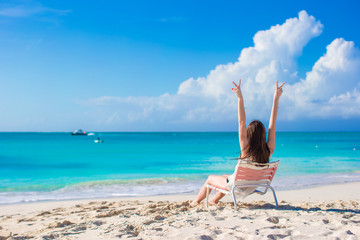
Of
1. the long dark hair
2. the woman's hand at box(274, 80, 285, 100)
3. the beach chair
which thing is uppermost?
the woman's hand at box(274, 80, 285, 100)

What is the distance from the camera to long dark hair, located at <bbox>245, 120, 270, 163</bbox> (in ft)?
16.0

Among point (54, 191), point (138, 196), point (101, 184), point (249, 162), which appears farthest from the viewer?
point (101, 184)

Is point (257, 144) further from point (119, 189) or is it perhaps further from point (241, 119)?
point (119, 189)

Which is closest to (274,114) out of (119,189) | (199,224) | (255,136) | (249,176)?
(255,136)

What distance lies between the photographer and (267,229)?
430 centimetres

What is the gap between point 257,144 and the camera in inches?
196

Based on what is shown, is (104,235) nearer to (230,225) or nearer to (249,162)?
(230,225)

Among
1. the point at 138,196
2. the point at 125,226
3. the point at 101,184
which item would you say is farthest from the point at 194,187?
the point at 125,226

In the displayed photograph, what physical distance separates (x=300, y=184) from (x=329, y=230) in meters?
7.63

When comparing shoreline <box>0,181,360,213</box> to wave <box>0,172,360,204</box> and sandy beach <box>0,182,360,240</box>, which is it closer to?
wave <box>0,172,360,204</box>

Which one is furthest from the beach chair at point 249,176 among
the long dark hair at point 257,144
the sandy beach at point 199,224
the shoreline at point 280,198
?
the shoreline at point 280,198

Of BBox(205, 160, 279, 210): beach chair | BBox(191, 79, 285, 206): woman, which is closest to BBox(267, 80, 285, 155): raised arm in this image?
BBox(191, 79, 285, 206): woman

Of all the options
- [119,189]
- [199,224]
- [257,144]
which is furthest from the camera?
[119,189]

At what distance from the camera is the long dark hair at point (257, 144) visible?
489cm
